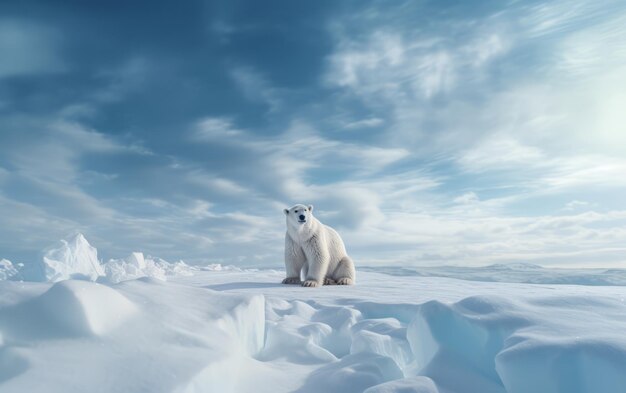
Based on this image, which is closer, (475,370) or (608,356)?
(608,356)

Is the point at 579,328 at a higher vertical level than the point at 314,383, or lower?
higher

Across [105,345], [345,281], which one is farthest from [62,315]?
[345,281]

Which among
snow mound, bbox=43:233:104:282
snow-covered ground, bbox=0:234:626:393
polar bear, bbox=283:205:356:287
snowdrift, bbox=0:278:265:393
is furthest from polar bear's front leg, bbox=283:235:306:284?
snow mound, bbox=43:233:104:282

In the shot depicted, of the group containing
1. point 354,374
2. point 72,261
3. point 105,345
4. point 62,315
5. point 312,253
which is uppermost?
point 312,253

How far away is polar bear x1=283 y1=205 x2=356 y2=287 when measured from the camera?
671 cm

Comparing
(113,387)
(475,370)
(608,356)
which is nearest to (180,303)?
(113,387)

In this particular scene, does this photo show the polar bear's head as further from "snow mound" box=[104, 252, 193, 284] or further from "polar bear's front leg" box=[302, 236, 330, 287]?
"snow mound" box=[104, 252, 193, 284]

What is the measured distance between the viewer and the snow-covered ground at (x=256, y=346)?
5.12 feet

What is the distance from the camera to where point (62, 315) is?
1742 millimetres

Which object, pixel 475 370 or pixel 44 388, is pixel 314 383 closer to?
pixel 475 370

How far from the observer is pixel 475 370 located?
2.00 meters

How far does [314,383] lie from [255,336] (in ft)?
2.27

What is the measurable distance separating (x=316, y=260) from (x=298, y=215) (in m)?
0.81

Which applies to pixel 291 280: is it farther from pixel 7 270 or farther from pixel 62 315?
pixel 7 270
